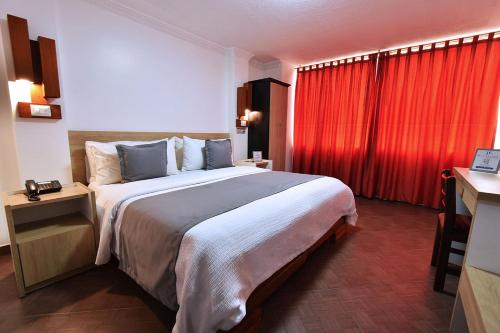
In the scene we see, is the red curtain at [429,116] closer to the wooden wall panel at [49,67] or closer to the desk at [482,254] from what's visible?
the desk at [482,254]

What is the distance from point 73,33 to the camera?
2.17 metres

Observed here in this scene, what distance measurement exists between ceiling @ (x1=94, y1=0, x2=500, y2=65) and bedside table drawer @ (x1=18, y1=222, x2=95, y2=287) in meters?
2.32

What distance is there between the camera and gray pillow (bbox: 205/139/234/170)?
2.96 m

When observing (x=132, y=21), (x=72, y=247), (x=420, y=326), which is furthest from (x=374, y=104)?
(x=72, y=247)

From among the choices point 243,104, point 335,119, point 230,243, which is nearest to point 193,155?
point 243,104

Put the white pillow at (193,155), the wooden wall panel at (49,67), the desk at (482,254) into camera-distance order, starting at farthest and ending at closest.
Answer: the white pillow at (193,155)
the wooden wall panel at (49,67)
the desk at (482,254)

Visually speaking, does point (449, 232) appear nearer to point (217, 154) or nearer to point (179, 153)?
point (217, 154)

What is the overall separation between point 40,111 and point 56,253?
1.20 metres

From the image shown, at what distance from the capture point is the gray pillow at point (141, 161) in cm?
211

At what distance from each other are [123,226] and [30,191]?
782mm

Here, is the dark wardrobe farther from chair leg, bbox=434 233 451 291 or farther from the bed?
chair leg, bbox=434 233 451 291

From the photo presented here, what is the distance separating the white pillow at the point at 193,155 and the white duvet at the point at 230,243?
780 mm

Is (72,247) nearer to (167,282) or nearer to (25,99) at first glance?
(167,282)

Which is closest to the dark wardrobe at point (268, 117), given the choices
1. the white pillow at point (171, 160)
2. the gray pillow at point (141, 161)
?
the white pillow at point (171, 160)
